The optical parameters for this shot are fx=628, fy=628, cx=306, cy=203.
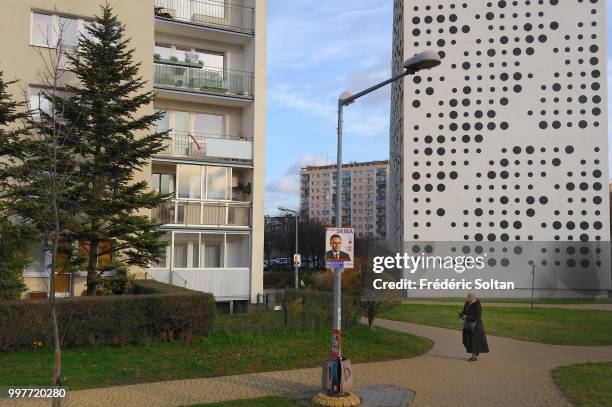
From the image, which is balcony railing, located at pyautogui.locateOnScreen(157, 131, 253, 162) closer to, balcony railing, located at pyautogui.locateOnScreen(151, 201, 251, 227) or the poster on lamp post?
balcony railing, located at pyautogui.locateOnScreen(151, 201, 251, 227)

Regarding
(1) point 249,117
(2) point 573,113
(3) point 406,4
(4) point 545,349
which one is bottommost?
(4) point 545,349

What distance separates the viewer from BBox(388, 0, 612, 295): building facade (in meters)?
36.0

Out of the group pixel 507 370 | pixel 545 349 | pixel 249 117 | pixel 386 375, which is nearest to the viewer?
pixel 386 375

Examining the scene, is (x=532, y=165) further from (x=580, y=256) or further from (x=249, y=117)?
(x=249, y=117)

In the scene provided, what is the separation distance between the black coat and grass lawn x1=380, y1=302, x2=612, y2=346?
372 centimetres

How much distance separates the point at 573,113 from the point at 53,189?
34265mm

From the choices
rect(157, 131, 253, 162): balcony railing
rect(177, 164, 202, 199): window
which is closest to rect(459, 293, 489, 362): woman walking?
rect(157, 131, 253, 162): balcony railing

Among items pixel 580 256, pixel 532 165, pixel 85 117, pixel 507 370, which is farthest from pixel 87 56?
pixel 580 256

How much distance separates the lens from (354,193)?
143250 millimetres

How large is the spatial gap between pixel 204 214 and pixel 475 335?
12622 mm

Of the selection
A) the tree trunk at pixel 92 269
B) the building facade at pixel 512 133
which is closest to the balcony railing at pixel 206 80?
the tree trunk at pixel 92 269

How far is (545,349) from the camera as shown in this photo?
51.0 ft

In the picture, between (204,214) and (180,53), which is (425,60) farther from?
(180,53)

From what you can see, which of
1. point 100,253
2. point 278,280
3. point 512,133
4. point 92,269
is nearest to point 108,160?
point 100,253
